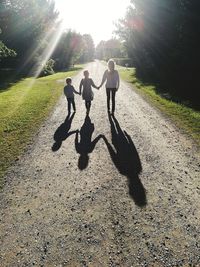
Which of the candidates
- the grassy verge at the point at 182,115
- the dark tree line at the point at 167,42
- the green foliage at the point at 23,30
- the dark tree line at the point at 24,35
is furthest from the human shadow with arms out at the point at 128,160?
the green foliage at the point at 23,30

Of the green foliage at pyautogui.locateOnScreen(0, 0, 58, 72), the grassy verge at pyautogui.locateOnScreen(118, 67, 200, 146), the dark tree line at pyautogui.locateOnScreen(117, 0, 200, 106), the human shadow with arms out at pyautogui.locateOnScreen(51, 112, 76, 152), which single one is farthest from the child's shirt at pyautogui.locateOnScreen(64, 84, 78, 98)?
the green foliage at pyautogui.locateOnScreen(0, 0, 58, 72)

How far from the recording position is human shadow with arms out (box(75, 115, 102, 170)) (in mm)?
7459

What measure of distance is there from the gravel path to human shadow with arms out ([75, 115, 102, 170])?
1.2 inches

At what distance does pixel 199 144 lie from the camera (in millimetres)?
8328

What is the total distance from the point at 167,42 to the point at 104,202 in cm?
2039

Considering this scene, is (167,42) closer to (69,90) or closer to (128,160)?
(69,90)

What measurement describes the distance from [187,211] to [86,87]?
788cm

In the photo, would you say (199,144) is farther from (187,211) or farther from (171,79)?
(171,79)

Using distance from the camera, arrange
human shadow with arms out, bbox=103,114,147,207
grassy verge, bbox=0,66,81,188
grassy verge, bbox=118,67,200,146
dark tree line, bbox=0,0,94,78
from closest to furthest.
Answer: human shadow with arms out, bbox=103,114,147,207, grassy verge, bbox=0,66,81,188, grassy verge, bbox=118,67,200,146, dark tree line, bbox=0,0,94,78

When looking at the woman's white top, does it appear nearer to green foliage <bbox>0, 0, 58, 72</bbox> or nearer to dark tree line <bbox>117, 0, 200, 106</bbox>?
dark tree line <bbox>117, 0, 200, 106</bbox>

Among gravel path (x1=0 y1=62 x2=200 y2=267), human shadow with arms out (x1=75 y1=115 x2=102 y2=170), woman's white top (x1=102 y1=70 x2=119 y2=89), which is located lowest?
human shadow with arms out (x1=75 y1=115 x2=102 y2=170)

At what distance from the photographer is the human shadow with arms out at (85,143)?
294 inches

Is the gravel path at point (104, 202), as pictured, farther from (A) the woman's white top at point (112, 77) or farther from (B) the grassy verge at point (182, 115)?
(A) the woman's white top at point (112, 77)

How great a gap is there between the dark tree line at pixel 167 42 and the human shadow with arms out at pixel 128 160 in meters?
6.69
